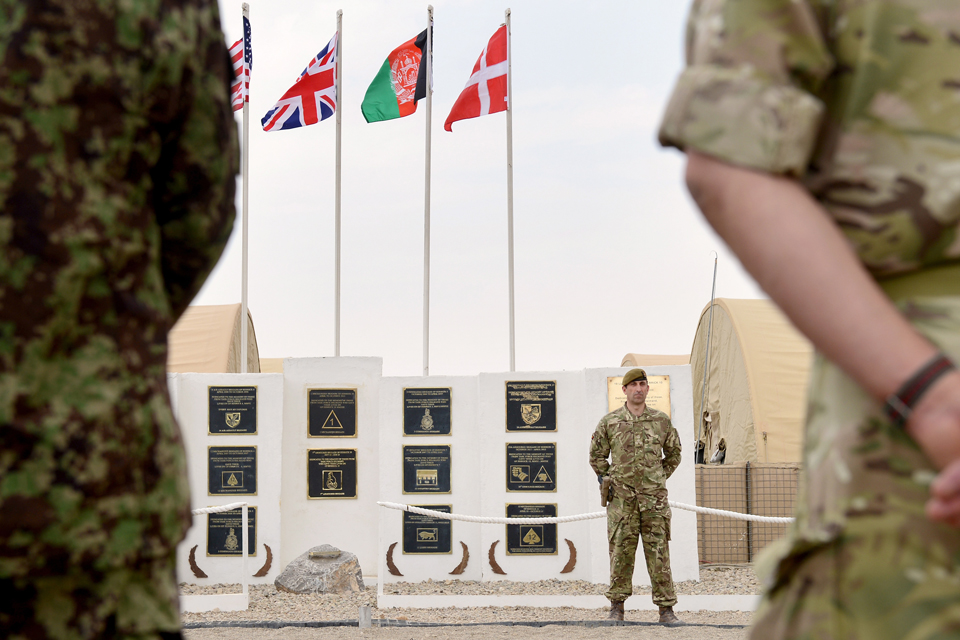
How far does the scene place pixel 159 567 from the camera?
1.17m

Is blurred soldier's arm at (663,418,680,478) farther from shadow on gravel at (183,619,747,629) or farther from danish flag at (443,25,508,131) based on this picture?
danish flag at (443,25,508,131)

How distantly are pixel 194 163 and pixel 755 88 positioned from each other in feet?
2.54

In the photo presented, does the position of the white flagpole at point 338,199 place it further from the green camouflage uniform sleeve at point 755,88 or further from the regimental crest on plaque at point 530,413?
the green camouflage uniform sleeve at point 755,88

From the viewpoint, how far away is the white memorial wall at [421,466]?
1003 centimetres

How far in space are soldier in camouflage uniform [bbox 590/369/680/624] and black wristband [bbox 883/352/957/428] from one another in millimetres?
7328

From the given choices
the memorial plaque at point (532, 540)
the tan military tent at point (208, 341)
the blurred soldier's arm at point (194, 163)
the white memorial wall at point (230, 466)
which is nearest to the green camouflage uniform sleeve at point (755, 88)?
the blurred soldier's arm at point (194, 163)

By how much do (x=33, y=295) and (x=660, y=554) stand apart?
732 centimetres

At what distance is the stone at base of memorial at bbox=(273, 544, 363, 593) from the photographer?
9.41m

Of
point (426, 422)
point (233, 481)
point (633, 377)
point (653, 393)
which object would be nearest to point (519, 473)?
point (426, 422)

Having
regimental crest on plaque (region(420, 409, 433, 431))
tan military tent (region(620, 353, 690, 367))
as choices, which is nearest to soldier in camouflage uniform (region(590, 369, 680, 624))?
regimental crest on plaque (region(420, 409, 433, 431))

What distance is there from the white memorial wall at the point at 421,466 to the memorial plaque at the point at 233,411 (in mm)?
49

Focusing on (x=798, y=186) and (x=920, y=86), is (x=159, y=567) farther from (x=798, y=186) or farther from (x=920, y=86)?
(x=920, y=86)

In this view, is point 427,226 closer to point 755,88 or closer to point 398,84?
point 398,84

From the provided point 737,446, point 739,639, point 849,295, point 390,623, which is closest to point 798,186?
point 849,295
